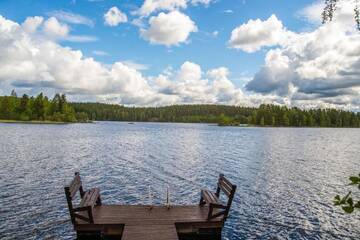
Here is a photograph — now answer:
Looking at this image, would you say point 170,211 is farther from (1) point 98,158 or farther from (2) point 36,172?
(1) point 98,158

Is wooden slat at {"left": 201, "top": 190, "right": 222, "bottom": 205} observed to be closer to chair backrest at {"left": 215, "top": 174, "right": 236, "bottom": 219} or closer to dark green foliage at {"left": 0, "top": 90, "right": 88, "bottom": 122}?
chair backrest at {"left": 215, "top": 174, "right": 236, "bottom": 219}

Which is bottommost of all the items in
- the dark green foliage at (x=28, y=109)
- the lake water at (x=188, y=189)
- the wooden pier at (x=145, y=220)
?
the lake water at (x=188, y=189)

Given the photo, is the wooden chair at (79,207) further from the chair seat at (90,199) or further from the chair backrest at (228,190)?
the chair backrest at (228,190)

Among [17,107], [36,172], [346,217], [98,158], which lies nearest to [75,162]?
[98,158]

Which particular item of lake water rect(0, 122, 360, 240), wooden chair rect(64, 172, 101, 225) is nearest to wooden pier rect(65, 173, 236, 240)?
wooden chair rect(64, 172, 101, 225)

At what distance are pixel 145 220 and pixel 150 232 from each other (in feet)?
5.22

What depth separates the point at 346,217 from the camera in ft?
66.0

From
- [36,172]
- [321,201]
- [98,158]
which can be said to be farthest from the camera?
[98,158]

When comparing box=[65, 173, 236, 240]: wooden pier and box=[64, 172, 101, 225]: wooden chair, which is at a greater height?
box=[64, 172, 101, 225]: wooden chair

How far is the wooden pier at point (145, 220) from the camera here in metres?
13.6

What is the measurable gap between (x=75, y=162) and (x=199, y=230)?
101 feet

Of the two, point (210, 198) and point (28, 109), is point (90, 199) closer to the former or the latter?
point (210, 198)

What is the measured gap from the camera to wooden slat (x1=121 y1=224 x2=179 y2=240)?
12422 millimetres

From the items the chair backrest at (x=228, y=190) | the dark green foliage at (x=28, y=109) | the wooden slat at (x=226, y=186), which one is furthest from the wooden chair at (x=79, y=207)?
the dark green foliage at (x=28, y=109)
